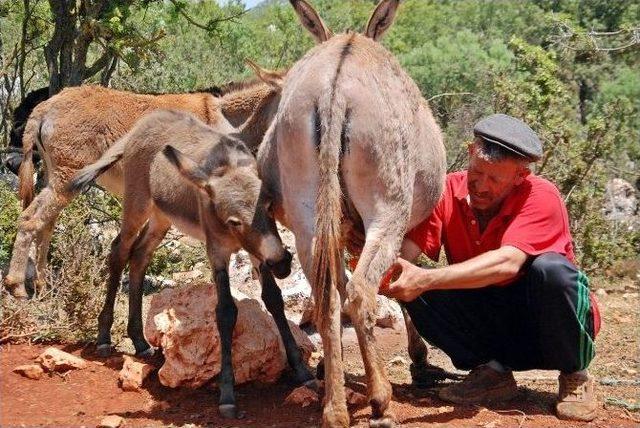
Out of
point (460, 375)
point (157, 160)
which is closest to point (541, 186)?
point (460, 375)

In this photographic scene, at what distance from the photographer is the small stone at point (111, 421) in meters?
4.32

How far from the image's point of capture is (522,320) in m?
4.86

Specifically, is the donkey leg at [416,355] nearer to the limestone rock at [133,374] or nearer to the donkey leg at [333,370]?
the donkey leg at [333,370]

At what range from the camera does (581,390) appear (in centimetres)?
466

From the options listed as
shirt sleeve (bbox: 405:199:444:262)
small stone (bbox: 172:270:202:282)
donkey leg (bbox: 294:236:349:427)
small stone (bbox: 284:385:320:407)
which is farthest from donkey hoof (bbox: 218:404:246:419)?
small stone (bbox: 172:270:202:282)

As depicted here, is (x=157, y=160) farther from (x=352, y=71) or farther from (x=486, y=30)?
(x=486, y=30)

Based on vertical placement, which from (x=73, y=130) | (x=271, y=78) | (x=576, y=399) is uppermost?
(x=271, y=78)

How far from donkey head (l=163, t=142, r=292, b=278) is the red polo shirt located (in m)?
0.89

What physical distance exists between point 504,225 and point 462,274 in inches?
22.4

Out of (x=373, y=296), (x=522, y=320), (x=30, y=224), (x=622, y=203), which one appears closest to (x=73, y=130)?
(x=30, y=224)

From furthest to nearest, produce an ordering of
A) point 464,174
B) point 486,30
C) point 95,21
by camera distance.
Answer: point 486,30 → point 95,21 → point 464,174

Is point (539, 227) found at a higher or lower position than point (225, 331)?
higher

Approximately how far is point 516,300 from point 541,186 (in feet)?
2.32

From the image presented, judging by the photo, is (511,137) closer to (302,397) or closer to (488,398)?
(488,398)
